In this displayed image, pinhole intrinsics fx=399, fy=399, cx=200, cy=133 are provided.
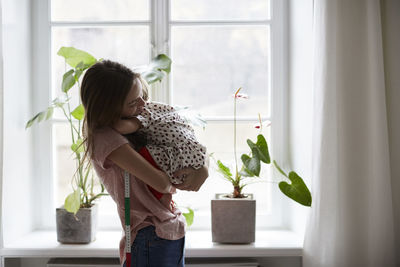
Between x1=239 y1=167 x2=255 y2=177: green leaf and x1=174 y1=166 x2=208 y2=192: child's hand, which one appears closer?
x1=174 y1=166 x2=208 y2=192: child's hand

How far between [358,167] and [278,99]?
1.97 ft

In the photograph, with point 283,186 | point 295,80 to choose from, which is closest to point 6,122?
point 283,186

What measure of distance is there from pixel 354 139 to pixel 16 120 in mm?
1414

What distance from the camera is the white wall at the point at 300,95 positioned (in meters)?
1.71

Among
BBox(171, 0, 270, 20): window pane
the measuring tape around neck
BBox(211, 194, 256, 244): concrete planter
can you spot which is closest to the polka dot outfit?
the measuring tape around neck

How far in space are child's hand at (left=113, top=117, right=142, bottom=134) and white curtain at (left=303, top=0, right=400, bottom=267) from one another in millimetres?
727

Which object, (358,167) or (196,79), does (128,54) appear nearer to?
(196,79)

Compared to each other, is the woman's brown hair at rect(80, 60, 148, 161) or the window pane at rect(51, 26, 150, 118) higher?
the window pane at rect(51, 26, 150, 118)

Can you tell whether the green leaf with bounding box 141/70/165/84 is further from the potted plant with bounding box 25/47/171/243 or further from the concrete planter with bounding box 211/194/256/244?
the concrete planter with bounding box 211/194/256/244

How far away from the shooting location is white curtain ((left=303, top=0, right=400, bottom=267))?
1.46m

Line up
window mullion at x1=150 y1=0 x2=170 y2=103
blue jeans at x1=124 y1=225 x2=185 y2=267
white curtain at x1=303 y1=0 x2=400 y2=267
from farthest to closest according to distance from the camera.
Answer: window mullion at x1=150 y1=0 x2=170 y2=103, white curtain at x1=303 y1=0 x2=400 y2=267, blue jeans at x1=124 y1=225 x2=185 y2=267

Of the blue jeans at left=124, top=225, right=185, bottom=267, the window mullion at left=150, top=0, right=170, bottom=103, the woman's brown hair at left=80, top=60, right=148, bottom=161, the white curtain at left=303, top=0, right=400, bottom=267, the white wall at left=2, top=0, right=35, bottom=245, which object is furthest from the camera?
the window mullion at left=150, top=0, right=170, bottom=103

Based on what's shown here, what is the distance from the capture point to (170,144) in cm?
117

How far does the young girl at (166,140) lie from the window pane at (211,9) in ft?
2.91
